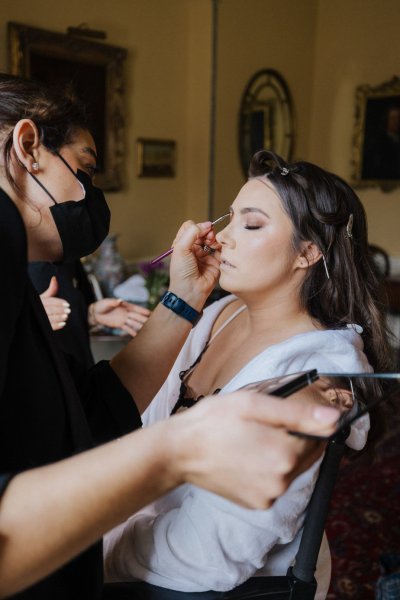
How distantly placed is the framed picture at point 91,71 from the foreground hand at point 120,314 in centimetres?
157

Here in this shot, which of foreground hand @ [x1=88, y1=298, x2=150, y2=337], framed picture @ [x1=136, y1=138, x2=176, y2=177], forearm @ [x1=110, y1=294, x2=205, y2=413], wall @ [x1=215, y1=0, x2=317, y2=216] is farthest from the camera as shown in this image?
wall @ [x1=215, y1=0, x2=317, y2=216]

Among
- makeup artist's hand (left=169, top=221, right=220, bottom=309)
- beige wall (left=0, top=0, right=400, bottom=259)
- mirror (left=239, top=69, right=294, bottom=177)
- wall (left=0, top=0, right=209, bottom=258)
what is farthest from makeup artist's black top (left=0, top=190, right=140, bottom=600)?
mirror (left=239, top=69, right=294, bottom=177)

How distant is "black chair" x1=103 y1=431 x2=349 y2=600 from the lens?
1.04 meters

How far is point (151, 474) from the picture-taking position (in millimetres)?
574

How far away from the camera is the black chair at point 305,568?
1.04m

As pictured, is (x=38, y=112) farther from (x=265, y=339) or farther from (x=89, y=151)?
(x=265, y=339)

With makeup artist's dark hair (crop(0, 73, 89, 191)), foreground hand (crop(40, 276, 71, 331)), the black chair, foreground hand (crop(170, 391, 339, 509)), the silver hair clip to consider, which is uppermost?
makeup artist's dark hair (crop(0, 73, 89, 191))

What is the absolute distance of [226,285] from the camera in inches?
55.7

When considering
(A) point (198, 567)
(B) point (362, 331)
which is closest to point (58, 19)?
(B) point (362, 331)

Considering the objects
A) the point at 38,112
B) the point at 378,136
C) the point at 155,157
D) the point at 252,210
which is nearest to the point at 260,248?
the point at 252,210

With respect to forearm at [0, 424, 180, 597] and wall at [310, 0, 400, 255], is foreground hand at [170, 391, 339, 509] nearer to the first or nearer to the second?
forearm at [0, 424, 180, 597]

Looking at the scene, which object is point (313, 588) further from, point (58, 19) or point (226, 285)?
point (58, 19)

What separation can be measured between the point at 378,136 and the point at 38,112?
492 centimetres

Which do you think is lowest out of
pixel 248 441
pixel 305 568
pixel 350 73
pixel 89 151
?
pixel 305 568
